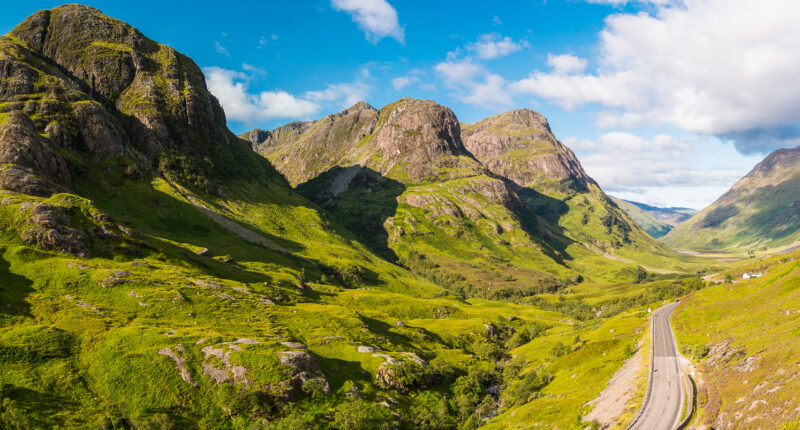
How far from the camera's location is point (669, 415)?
55.5 m

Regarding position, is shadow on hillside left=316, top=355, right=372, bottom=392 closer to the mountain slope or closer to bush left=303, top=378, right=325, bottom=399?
the mountain slope

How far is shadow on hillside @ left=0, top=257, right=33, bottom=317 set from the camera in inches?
2874

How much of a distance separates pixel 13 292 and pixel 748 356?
152m

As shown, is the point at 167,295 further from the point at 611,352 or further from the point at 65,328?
the point at 611,352

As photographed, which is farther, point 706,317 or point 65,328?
point 706,317

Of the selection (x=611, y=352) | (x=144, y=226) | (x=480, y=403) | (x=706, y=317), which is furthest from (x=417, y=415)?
(x=144, y=226)

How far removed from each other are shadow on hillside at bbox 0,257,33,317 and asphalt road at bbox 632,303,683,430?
119 m

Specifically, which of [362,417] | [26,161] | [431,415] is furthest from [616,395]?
[26,161]

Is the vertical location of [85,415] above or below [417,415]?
above

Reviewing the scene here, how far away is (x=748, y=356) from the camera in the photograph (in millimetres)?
63500

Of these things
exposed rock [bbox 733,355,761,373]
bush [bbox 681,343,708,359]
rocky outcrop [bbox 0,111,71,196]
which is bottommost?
bush [bbox 681,343,708,359]

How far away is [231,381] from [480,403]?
230 feet

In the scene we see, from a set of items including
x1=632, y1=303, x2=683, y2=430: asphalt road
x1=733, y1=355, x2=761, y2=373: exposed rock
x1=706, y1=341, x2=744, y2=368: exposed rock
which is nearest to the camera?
x1=632, y1=303, x2=683, y2=430: asphalt road

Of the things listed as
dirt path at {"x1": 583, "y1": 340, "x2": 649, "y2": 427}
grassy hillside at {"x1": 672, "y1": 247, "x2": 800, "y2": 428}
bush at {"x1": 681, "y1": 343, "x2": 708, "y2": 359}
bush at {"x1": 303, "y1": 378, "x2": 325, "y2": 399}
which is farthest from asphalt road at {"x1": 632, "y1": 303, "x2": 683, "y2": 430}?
bush at {"x1": 303, "y1": 378, "x2": 325, "y2": 399}
